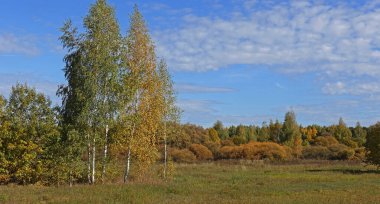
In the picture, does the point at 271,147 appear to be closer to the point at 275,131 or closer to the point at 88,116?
the point at 275,131

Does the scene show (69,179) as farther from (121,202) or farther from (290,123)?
(290,123)

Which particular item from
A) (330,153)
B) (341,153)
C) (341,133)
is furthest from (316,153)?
(341,133)

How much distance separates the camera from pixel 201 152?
9412 centimetres

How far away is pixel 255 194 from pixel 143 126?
11141 mm

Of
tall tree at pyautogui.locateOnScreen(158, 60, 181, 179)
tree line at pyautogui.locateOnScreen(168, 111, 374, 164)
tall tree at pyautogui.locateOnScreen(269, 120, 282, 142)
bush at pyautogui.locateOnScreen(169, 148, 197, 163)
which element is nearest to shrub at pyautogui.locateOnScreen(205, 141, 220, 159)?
tree line at pyautogui.locateOnScreen(168, 111, 374, 164)

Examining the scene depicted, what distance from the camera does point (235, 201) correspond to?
21578 mm

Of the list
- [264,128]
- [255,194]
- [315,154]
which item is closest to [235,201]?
[255,194]

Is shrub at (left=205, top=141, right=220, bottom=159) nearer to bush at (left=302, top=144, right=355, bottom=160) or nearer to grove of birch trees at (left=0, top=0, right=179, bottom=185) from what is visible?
bush at (left=302, top=144, right=355, bottom=160)

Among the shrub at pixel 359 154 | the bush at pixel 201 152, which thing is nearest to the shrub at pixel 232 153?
the bush at pixel 201 152

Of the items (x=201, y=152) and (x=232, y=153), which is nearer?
(x=201, y=152)

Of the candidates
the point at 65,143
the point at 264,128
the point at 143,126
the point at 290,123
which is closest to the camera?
the point at 65,143

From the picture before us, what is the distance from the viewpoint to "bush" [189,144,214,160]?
93.6 metres

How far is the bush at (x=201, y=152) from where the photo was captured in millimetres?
93575

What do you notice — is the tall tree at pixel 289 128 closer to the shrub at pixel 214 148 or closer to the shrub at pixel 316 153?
the shrub at pixel 316 153
